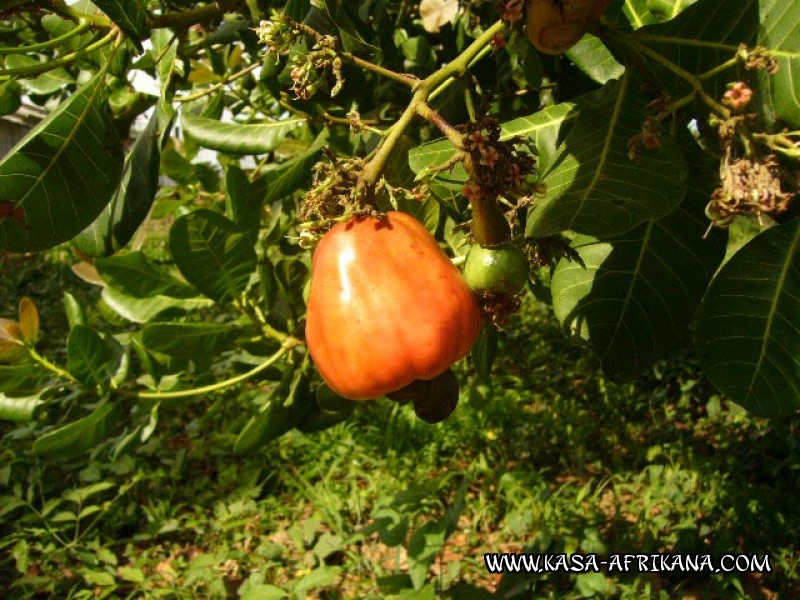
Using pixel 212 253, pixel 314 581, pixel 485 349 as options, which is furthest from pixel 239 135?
pixel 314 581

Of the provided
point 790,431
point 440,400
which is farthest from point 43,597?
point 790,431

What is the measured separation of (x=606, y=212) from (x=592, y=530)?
232 cm

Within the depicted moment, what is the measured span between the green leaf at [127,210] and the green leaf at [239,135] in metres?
0.25

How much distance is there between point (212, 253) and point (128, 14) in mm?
485

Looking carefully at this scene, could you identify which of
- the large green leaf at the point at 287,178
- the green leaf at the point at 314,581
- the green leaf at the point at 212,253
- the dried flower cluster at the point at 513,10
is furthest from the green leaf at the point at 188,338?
the green leaf at the point at 314,581

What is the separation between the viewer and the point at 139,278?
5.02ft

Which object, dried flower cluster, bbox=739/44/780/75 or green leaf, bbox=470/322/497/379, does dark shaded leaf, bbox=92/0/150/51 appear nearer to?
green leaf, bbox=470/322/497/379

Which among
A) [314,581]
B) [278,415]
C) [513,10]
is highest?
[513,10]

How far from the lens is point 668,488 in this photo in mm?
3250

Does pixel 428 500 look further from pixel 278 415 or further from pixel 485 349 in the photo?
pixel 485 349

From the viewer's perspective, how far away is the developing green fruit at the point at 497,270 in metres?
0.81

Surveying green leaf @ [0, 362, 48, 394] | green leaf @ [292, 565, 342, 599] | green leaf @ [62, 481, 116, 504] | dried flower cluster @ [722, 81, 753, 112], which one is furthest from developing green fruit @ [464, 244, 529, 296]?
green leaf @ [62, 481, 116, 504]

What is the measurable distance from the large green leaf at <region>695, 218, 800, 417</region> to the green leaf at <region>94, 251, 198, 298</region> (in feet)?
3.45

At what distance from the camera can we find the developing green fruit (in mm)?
809
